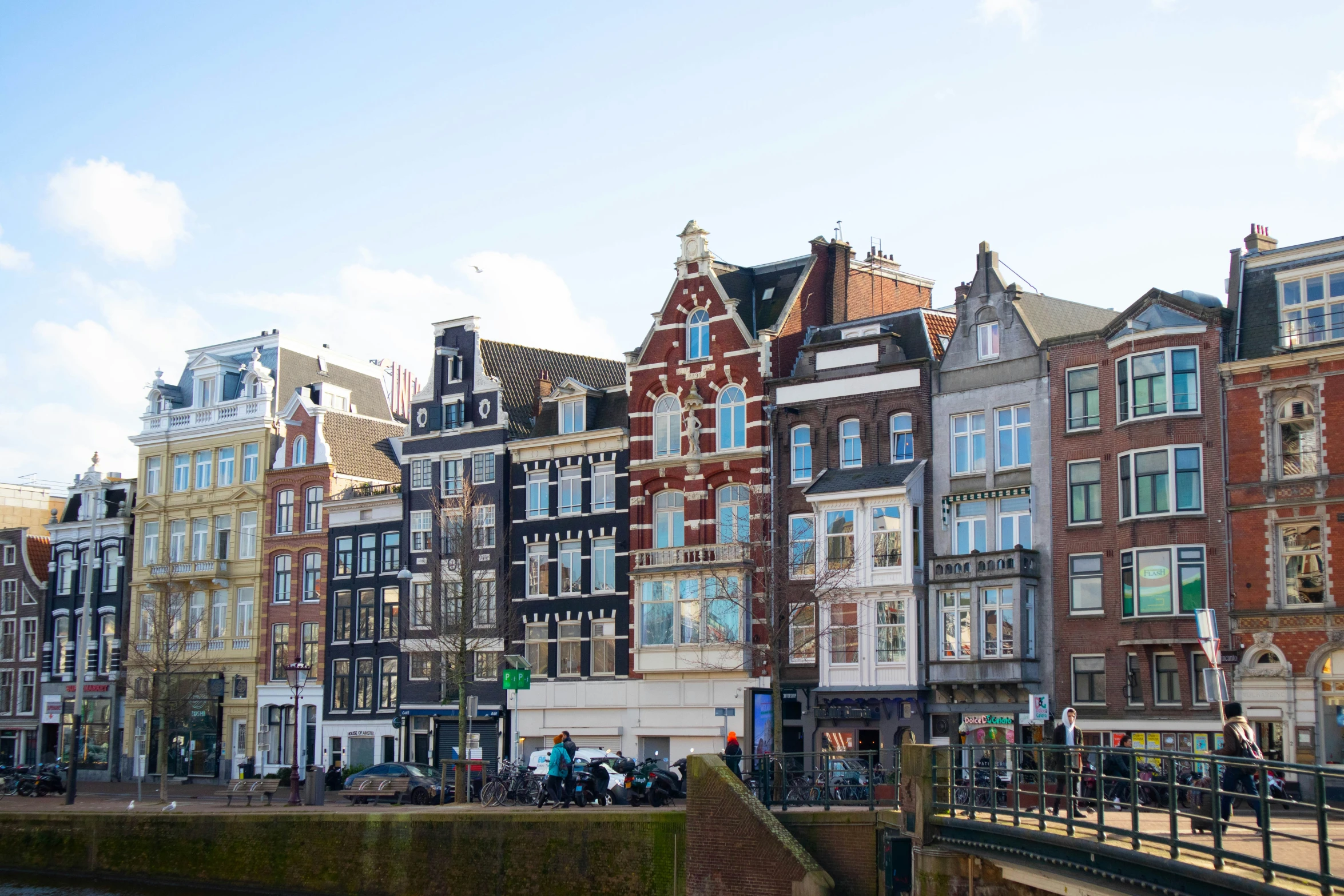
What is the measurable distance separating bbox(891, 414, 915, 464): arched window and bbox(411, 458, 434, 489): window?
2196cm

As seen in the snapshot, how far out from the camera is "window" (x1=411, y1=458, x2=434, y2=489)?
6819cm

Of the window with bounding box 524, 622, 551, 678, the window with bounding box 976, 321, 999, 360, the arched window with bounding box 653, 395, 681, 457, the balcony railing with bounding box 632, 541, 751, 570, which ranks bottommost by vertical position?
the window with bounding box 524, 622, 551, 678

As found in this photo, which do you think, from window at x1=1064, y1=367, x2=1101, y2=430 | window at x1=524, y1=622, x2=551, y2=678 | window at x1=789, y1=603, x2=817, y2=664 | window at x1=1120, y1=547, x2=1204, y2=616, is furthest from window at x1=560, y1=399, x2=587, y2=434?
window at x1=1120, y1=547, x2=1204, y2=616

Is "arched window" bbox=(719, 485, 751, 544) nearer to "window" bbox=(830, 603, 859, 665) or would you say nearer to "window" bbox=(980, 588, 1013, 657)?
"window" bbox=(830, 603, 859, 665)

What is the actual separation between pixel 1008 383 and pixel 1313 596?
439 inches

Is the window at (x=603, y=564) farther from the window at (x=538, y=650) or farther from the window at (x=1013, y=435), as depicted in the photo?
the window at (x=1013, y=435)

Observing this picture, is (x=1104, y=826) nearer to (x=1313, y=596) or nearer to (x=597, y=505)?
(x=1313, y=596)

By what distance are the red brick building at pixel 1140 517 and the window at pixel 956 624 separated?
2.74 meters

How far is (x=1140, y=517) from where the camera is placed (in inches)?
1848

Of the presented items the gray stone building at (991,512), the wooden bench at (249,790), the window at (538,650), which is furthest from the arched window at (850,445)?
the wooden bench at (249,790)

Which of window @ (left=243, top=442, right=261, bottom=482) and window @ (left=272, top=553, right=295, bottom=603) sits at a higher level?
window @ (left=243, top=442, right=261, bottom=482)

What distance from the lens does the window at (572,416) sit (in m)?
64.1

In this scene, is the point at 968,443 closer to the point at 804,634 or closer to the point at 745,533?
the point at 804,634

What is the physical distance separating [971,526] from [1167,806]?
30.3 m
